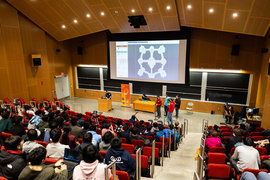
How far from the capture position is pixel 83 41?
15438mm

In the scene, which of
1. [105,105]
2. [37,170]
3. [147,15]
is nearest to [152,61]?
[147,15]

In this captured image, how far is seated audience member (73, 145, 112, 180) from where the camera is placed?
240 centimetres

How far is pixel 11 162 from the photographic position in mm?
2953

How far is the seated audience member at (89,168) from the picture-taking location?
2.40 metres

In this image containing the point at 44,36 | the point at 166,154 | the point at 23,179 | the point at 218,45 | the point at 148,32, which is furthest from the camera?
the point at 44,36

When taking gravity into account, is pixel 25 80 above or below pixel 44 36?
below

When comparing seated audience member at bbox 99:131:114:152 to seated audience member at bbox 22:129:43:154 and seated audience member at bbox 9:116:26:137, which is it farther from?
seated audience member at bbox 9:116:26:137

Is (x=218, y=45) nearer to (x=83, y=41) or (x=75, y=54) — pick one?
(x=83, y=41)

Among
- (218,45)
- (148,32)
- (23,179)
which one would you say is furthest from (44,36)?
(23,179)

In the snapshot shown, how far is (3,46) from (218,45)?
13141 mm

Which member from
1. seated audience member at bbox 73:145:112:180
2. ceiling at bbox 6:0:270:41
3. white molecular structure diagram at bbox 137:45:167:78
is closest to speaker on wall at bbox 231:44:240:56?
ceiling at bbox 6:0:270:41

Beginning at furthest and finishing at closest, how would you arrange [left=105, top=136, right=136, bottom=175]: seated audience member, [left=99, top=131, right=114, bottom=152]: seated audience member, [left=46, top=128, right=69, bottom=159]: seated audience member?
[left=99, top=131, right=114, bottom=152]: seated audience member → [left=46, top=128, right=69, bottom=159]: seated audience member → [left=105, top=136, right=136, bottom=175]: seated audience member

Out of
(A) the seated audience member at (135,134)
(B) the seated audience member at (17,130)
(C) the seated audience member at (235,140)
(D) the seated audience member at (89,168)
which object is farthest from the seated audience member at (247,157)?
(B) the seated audience member at (17,130)

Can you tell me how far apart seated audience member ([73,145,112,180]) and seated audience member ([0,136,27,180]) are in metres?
1.16
